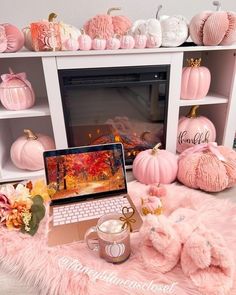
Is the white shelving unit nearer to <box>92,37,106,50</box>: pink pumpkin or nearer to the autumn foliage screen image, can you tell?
<box>92,37,106,50</box>: pink pumpkin

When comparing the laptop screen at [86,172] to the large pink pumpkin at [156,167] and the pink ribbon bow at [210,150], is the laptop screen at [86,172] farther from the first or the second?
the pink ribbon bow at [210,150]

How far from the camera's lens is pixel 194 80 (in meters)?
1.02

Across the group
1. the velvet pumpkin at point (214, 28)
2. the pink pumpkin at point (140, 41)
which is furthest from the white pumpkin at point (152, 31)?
the velvet pumpkin at point (214, 28)

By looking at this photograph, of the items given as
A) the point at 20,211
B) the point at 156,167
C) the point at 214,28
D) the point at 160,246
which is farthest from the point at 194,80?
the point at 20,211

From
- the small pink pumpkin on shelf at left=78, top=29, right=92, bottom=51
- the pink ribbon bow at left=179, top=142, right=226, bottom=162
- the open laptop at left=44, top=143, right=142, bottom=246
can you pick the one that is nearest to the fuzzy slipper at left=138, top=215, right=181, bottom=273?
the open laptop at left=44, top=143, right=142, bottom=246

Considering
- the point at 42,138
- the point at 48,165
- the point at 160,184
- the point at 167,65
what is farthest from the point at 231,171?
the point at 42,138

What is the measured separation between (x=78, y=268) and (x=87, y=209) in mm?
229

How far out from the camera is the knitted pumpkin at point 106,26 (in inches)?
37.2

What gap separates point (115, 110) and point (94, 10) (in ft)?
1.65

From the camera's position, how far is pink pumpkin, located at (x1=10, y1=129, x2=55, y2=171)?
3.37ft

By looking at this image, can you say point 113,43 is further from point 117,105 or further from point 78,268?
point 78,268

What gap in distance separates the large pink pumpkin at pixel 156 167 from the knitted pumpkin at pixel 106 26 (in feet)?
1.63

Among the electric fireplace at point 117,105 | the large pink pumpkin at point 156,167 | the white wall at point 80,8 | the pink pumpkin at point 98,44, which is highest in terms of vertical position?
the white wall at point 80,8

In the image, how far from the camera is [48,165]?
32.0 inches
